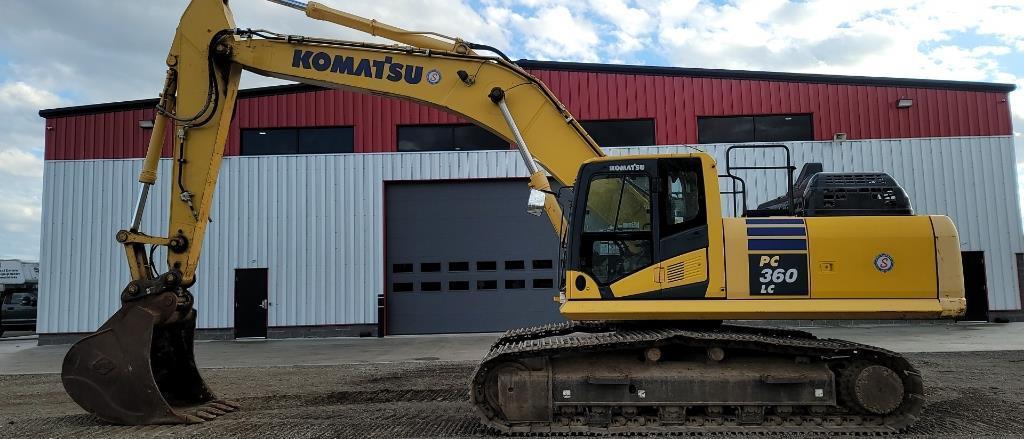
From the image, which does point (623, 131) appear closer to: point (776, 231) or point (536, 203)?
point (776, 231)

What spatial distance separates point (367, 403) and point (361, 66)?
3997 millimetres

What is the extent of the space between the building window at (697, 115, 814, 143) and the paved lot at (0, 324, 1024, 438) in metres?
5.84

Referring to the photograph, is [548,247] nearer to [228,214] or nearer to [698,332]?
[228,214]

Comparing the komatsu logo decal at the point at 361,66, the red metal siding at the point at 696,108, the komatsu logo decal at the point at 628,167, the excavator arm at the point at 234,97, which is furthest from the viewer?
the red metal siding at the point at 696,108

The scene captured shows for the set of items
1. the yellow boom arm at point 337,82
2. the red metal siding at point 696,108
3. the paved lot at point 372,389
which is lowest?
the paved lot at point 372,389

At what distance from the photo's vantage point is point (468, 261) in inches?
733

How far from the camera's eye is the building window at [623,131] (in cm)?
1881

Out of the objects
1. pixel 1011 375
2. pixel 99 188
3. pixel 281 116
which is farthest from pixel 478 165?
pixel 1011 375

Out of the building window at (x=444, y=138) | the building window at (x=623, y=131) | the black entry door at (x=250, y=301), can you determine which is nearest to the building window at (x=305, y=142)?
the building window at (x=444, y=138)

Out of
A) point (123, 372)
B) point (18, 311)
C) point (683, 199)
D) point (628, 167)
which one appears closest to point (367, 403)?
point (123, 372)

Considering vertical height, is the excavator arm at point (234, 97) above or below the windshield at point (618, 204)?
above

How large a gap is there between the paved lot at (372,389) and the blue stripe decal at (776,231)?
2054 mm

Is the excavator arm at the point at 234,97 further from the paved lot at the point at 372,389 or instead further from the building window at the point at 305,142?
the building window at the point at 305,142

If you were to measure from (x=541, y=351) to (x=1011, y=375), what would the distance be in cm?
787
